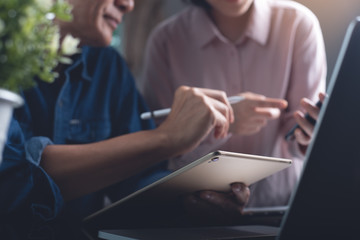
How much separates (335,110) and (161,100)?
2.96 feet

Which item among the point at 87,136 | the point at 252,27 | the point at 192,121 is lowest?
the point at 87,136

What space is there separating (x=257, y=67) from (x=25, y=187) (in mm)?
895

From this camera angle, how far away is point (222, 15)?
1424 millimetres

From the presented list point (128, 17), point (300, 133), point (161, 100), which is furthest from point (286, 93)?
point (128, 17)

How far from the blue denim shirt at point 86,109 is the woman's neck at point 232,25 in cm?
39

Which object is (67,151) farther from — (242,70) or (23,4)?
(242,70)

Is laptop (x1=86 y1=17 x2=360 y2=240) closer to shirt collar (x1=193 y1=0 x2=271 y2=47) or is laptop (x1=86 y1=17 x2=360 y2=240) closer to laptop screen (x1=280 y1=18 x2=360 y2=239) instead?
laptop screen (x1=280 y1=18 x2=360 y2=239)

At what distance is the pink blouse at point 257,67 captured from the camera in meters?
1.29

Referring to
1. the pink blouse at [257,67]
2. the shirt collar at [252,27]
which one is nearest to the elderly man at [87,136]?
the pink blouse at [257,67]

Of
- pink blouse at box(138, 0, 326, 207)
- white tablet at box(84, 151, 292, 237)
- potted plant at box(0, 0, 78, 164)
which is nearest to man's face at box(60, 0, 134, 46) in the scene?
pink blouse at box(138, 0, 326, 207)

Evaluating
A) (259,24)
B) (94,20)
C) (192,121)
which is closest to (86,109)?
(94,20)

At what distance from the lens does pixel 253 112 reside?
1153 millimetres

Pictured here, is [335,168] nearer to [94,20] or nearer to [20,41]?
[20,41]

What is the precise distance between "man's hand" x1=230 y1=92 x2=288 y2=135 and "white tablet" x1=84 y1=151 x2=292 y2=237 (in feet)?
1.15
